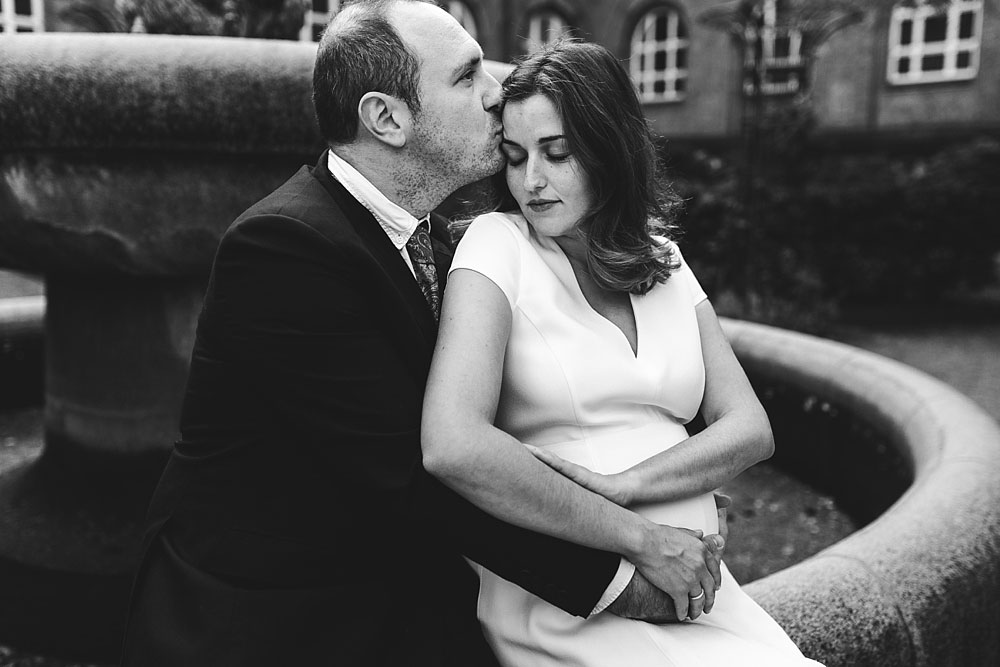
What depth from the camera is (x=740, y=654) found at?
5.18ft

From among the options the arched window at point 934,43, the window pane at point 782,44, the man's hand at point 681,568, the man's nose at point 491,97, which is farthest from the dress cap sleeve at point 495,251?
the arched window at point 934,43

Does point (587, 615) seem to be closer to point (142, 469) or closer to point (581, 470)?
point (581, 470)

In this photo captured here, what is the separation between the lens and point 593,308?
1.85 metres

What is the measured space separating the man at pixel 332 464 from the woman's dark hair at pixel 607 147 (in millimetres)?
230

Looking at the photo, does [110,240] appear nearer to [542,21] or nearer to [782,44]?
[782,44]

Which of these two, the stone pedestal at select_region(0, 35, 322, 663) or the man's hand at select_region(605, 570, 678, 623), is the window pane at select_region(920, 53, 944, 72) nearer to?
the stone pedestal at select_region(0, 35, 322, 663)

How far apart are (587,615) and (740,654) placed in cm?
28

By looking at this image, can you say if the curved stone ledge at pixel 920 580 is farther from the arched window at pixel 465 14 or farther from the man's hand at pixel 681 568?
the arched window at pixel 465 14

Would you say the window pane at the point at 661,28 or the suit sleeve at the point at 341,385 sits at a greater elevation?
the window pane at the point at 661,28

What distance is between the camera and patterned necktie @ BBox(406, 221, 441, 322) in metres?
1.83

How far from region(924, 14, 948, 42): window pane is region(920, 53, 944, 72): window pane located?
0.97ft

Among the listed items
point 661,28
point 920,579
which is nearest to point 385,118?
point 920,579

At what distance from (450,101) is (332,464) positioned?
740mm

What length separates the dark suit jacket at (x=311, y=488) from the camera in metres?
1.49
